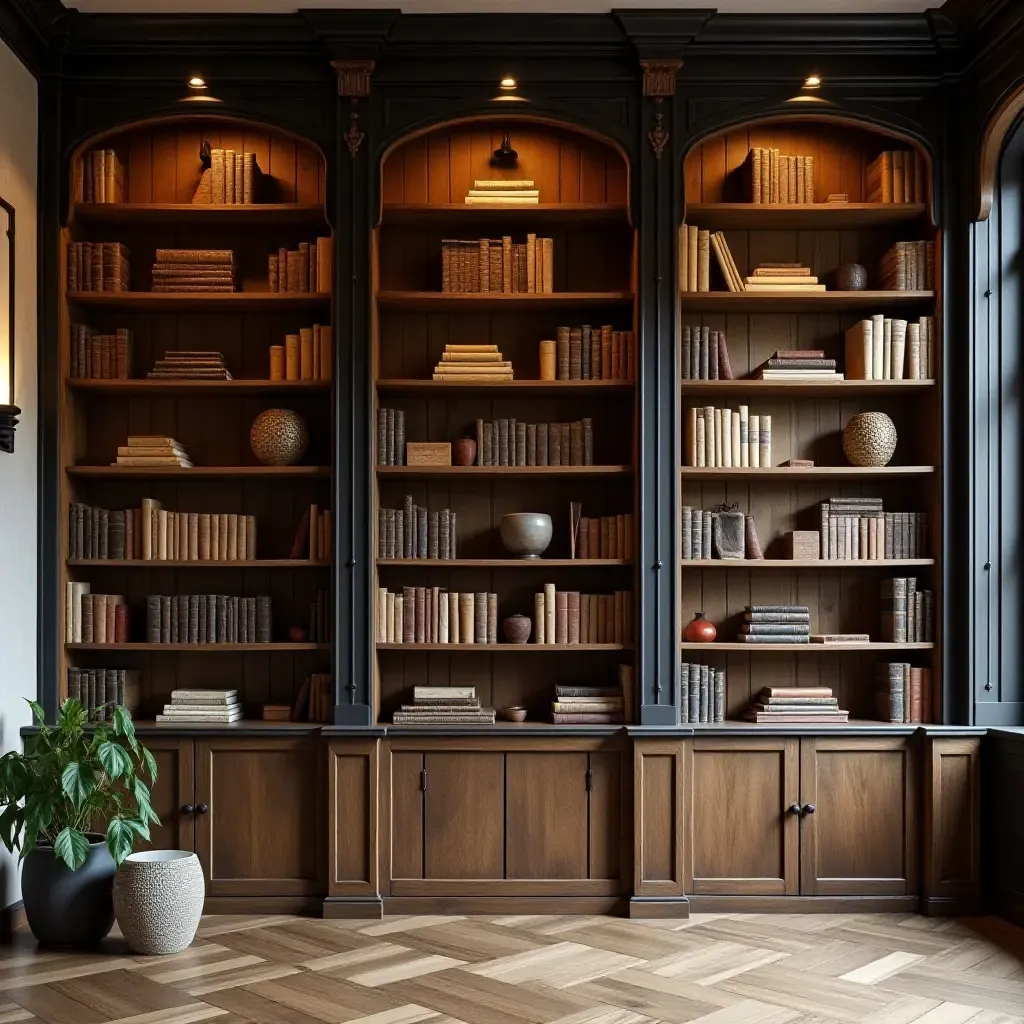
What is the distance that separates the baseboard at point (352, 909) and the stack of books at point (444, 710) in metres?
0.75

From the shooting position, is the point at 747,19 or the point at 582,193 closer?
the point at 747,19

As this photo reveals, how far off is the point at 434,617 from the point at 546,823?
1.01 meters

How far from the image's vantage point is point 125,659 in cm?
543

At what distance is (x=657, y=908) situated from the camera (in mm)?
4926

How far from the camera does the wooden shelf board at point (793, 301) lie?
17.1 ft

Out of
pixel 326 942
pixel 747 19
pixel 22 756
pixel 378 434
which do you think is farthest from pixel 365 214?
pixel 326 942

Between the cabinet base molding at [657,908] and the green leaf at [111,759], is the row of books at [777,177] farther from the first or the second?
the green leaf at [111,759]

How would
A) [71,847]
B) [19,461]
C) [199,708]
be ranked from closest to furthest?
[71,847], [19,461], [199,708]

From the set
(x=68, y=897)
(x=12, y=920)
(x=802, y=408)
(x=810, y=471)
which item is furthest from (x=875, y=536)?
(x=12, y=920)

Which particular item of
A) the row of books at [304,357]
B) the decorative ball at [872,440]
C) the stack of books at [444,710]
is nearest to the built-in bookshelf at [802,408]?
the decorative ball at [872,440]

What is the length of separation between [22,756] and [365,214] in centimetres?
264

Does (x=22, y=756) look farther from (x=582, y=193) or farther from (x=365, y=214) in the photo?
(x=582, y=193)

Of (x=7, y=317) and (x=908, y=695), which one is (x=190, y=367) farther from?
(x=908, y=695)

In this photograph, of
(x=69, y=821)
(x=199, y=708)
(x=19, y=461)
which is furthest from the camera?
(x=199, y=708)
